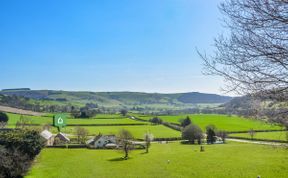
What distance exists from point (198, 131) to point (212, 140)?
4636 mm

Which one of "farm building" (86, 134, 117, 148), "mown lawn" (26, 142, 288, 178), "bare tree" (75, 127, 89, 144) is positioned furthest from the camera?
"bare tree" (75, 127, 89, 144)

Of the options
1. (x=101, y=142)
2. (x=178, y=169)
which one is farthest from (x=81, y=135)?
(x=178, y=169)

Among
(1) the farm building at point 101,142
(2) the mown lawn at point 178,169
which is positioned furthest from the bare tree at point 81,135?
(2) the mown lawn at point 178,169

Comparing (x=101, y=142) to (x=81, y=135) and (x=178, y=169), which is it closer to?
(x=81, y=135)

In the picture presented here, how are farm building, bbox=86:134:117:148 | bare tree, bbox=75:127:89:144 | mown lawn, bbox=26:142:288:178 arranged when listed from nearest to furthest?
mown lawn, bbox=26:142:288:178 < farm building, bbox=86:134:117:148 < bare tree, bbox=75:127:89:144

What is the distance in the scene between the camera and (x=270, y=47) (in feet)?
19.3

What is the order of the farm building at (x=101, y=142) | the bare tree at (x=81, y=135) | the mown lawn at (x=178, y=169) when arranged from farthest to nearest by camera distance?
the bare tree at (x=81, y=135) < the farm building at (x=101, y=142) < the mown lawn at (x=178, y=169)

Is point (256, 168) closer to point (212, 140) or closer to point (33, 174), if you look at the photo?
point (33, 174)

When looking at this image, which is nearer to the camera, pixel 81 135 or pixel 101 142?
pixel 101 142

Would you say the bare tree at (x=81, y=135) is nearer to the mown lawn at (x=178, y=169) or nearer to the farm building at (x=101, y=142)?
the farm building at (x=101, y=142)

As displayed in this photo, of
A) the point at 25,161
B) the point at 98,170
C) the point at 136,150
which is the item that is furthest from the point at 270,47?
the point at 136,150

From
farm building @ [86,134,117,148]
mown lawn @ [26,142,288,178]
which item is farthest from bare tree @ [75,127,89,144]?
mown lawn @ [26,142,288,178]

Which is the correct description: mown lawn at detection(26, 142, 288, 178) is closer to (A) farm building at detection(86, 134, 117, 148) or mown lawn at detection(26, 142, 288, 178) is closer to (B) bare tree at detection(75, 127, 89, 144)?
(A) farm building at detection(86, 134, 117, 148)

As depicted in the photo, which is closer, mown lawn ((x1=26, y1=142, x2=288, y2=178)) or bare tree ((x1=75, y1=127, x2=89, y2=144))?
mown lawn ((x1=26, y1=142, x2=288, y2=178))
